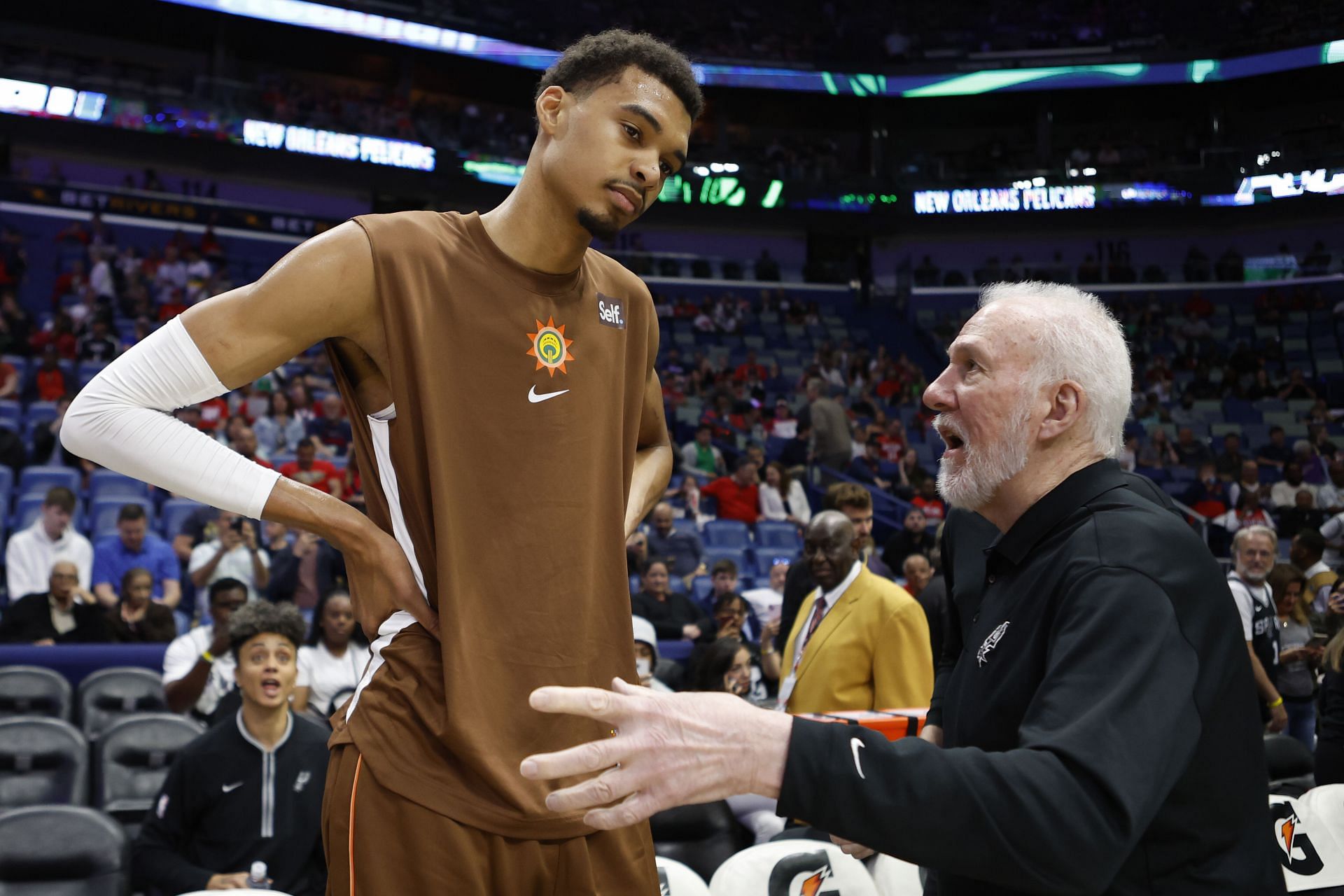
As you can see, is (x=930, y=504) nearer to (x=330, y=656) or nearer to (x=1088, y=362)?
(x=330, y=656)

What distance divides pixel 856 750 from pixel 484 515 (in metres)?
0.72

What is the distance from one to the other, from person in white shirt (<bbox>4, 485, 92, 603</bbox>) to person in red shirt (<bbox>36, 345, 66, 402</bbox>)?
416 cm

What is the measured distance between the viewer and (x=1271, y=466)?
49.6 ft

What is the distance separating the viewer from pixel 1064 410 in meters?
1.90

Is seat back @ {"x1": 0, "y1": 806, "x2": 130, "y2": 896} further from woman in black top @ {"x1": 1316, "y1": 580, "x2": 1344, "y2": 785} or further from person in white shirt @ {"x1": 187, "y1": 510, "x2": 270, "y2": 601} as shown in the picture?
woman in black top @ {"x1": 1316, "y1": 580, "x2": 1344, "y2": 785}

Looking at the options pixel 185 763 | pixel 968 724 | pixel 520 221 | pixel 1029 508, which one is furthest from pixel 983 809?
pixel 185 763

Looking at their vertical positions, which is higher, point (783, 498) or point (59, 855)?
point (783, 498)

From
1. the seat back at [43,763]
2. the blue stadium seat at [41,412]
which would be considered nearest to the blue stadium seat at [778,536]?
the blue stadium seat at [41,412]

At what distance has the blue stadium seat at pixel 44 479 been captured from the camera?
9320 millimetres

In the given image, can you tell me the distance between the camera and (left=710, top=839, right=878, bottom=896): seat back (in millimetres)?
3646

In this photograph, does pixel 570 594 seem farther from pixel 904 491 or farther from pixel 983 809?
pixel 904 491

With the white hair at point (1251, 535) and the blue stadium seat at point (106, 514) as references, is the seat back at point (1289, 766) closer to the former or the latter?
the white hair at point (1251, 535)

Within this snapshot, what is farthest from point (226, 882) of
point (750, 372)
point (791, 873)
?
point (750, 372)

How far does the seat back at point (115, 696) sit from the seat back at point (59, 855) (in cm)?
203
